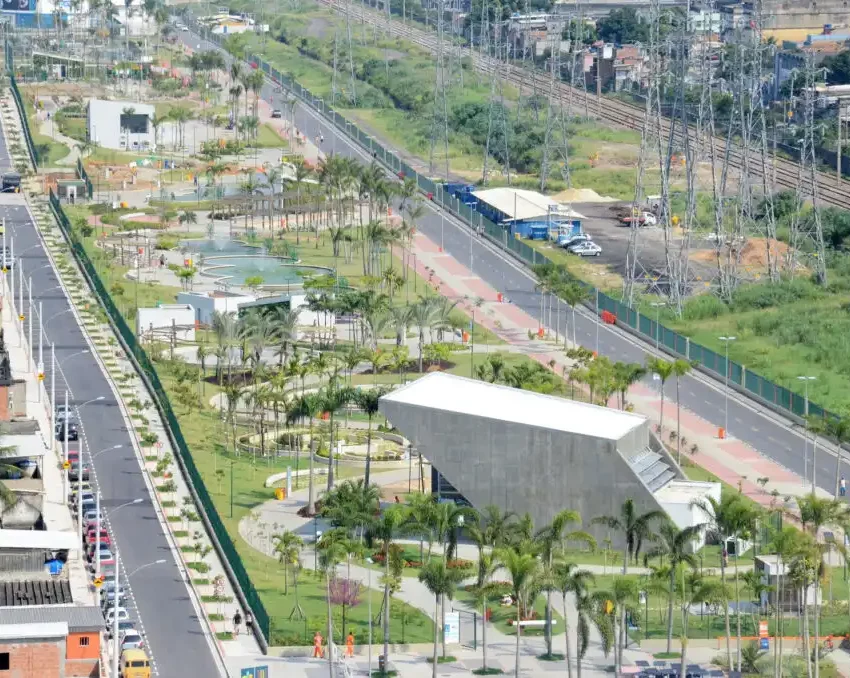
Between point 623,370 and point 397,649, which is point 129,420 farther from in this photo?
point 397,649

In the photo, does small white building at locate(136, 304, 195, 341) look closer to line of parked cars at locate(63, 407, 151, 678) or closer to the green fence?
the green fence

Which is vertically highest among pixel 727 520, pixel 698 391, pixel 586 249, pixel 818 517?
pixel 818 517

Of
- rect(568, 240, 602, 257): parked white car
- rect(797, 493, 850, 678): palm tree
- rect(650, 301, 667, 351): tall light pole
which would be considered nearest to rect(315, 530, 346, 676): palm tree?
rect(797, 493, 850, 678): palm tree

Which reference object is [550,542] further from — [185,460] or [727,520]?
[185,460]

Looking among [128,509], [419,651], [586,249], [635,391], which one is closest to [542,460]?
Result: [419,651]

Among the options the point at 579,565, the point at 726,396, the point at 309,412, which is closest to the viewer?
the point at 579,565

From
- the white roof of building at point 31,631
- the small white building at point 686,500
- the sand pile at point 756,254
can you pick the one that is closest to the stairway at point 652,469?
the small white building at point 686,500
